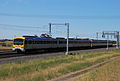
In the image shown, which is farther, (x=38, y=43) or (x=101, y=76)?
(x=38, y=43)

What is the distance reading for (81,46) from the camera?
70.1 metres

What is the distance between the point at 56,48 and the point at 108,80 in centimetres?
4089

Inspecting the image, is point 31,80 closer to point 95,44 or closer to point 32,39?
point 32,39

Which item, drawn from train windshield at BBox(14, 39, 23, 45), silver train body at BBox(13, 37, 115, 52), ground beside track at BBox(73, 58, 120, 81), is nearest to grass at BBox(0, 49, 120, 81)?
ground beside track at BBox(73, 58, 120, 81)

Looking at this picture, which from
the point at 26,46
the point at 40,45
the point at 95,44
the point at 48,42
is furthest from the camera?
the point at 95,44

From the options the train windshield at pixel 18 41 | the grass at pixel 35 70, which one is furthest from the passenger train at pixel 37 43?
the grass at pixel 35 70

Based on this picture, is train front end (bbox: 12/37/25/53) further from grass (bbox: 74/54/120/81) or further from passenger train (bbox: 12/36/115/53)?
grass (bbox: 74/54/120/81)

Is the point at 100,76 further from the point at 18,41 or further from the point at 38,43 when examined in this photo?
the point at 38,43

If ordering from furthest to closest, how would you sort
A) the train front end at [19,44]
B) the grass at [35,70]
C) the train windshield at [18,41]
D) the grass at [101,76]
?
the train windshield at [18,41] < the train front end at [19,44] < the grass at [35,70] < the grass at [101,76]

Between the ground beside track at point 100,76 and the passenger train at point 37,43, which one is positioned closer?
the ground beside track at point 100,76

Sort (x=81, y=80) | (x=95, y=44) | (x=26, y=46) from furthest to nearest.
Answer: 1. (x=95, y=44)
2. (x=26, y=46)
3. (x=81, y=80)

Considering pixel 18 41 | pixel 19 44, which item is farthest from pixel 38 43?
pixel 19 44

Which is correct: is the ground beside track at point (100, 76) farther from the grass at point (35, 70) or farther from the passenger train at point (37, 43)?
the passenger train at point (37, 43)

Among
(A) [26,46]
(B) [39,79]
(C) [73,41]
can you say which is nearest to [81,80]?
(B) [39,79]
